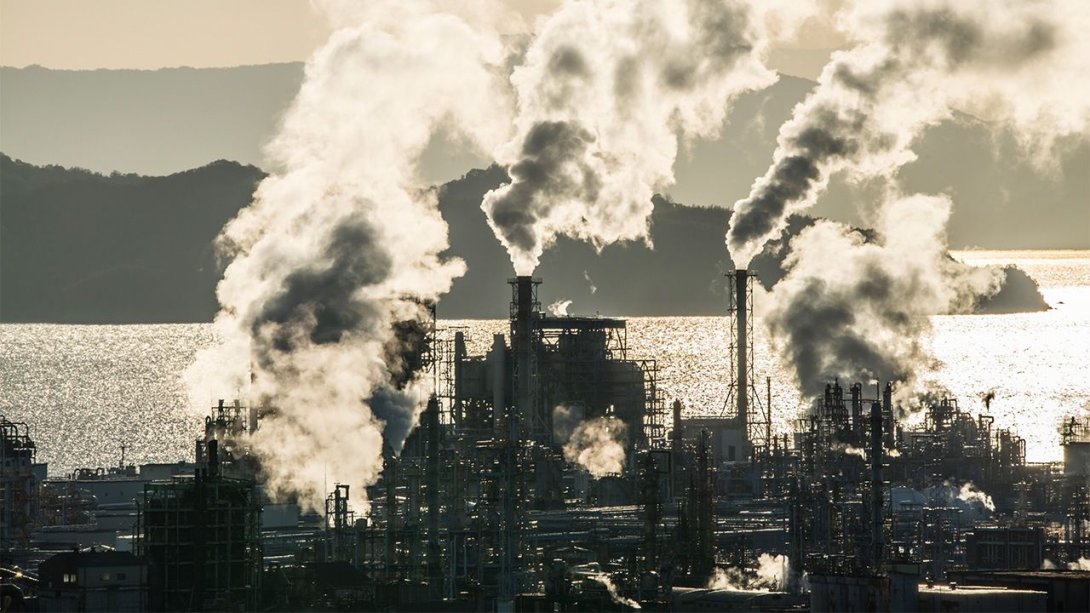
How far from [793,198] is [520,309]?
19867 mm

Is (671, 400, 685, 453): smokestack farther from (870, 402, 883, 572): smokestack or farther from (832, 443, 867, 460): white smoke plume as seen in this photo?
(870, 402, 883, 572): smokestack

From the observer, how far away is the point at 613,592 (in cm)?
6950

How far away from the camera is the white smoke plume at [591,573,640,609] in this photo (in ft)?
222

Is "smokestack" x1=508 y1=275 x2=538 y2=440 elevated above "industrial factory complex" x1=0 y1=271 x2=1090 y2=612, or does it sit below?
above

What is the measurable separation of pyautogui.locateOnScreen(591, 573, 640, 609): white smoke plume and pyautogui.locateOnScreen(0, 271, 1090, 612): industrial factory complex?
16cm

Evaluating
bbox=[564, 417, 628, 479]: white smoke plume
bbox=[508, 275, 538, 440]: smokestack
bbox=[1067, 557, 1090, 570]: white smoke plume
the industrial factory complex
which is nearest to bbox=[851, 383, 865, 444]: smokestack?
the industrial factory complex

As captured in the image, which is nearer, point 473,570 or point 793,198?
point 473,570

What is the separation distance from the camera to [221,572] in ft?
211

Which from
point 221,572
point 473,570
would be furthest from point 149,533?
point 473,570

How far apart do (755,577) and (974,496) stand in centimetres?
3597

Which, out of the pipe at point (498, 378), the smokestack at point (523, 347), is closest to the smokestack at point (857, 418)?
the smokestack at point (523, 347)

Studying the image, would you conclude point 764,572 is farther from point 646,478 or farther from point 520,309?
point 520,309

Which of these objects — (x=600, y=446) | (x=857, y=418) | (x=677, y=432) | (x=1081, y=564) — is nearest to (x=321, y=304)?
(x=857, y=418)

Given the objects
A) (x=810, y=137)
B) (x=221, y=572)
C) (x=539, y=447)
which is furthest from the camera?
(x=810, y=137)
